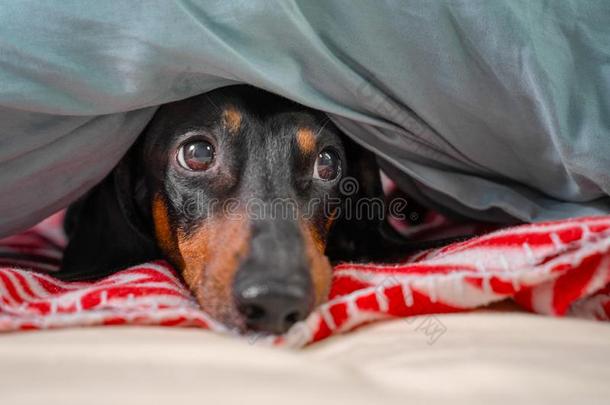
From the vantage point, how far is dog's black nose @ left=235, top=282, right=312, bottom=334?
100 centimetres

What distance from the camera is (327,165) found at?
60.6 inches

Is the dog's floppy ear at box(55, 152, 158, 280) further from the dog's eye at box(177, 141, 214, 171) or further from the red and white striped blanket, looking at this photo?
the red and white striped blanket

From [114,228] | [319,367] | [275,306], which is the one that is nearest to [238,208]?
[275,306]

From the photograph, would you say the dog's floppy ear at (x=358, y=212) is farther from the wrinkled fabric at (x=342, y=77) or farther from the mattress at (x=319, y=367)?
the mattress at (x=319, y=367)

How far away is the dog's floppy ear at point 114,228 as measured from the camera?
1.49m

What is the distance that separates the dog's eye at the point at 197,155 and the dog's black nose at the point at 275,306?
18.0 inches

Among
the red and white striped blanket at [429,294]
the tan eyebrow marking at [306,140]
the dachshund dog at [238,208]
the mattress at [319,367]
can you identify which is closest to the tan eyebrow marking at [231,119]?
the dachshund dog at [238,208]

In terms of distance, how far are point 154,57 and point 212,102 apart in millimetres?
261

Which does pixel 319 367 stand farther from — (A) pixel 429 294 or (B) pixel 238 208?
(B) pixel 238 208

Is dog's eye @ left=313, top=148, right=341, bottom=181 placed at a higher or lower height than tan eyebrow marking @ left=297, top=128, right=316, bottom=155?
lower

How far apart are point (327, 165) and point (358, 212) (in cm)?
20

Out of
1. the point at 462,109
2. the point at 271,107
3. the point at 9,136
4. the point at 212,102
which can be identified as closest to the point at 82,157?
the point at 9,136

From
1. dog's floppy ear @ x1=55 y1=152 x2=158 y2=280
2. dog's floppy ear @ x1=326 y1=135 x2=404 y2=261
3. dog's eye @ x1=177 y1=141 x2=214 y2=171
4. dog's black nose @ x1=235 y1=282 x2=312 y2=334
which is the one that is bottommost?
dog's floppy ear @ x1=326 y1=135 x2=404 y2=261

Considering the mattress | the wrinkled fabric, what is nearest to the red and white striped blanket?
the mattress
